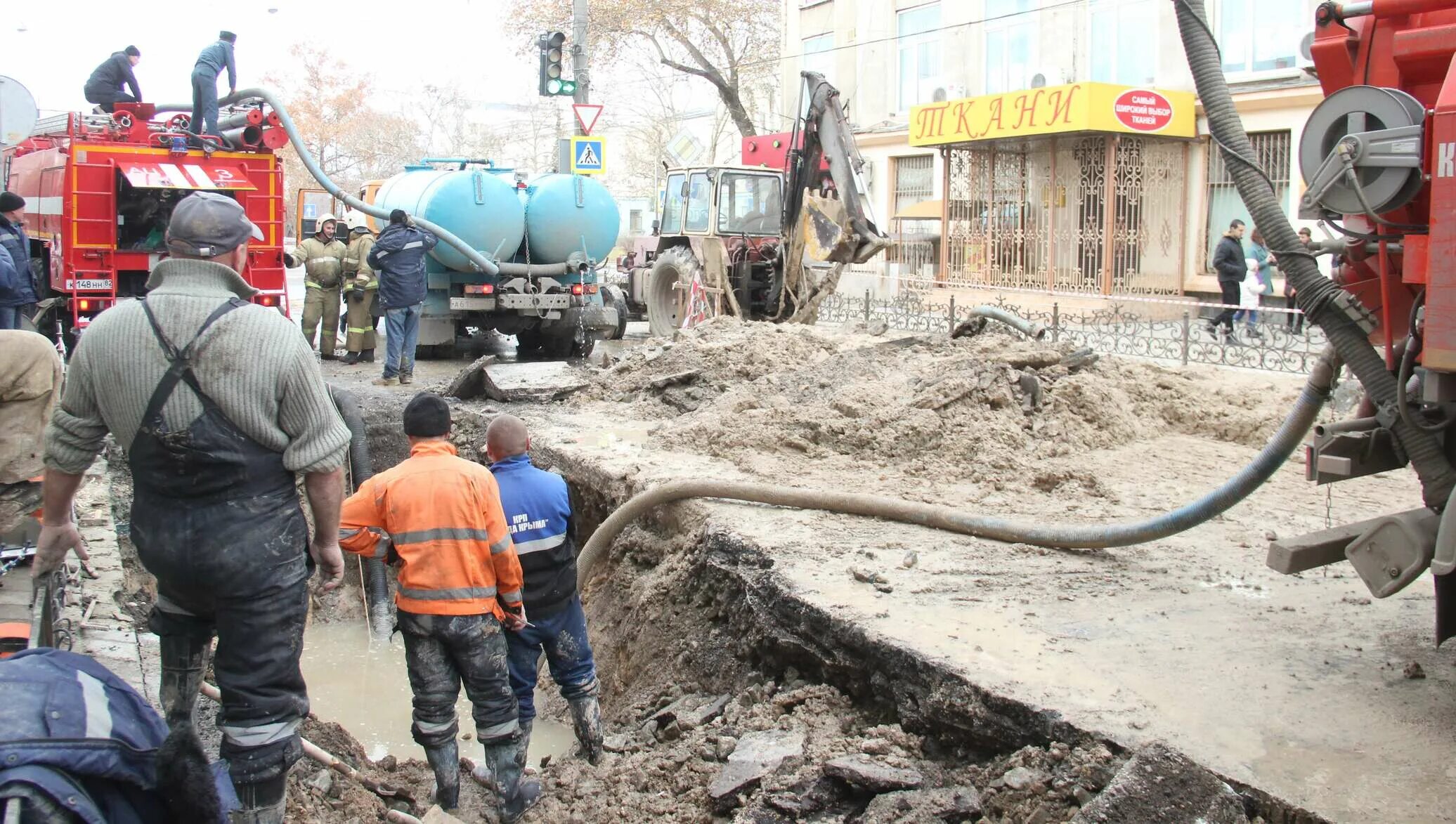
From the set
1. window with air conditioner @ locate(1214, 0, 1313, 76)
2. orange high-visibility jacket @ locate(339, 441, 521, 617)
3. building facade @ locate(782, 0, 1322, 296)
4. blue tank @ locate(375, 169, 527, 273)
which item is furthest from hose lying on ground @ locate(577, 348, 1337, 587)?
window with air conditioner @ locate(1214, 0, 1313, 76)

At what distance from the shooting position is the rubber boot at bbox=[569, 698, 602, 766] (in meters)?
5.08

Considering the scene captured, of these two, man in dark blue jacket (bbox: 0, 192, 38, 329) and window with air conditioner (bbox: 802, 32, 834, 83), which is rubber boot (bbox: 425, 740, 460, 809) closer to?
man in dark blue jacket (bbox: 0, 192, 38, 329)

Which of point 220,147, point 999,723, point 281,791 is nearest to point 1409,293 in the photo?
point 999,723

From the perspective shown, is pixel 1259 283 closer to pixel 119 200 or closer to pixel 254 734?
pixel 119 200

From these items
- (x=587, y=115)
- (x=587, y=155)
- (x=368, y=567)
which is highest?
(x=587, y=115)

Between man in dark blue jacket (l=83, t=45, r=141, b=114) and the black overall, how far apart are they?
1042 centimetres

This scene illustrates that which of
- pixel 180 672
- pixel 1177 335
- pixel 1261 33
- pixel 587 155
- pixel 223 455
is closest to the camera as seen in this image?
pixel 223 455

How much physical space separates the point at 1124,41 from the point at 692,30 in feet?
43.8

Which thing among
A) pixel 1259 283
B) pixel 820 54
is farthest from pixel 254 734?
pixel 820 54

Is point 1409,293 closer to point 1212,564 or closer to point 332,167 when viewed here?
point 1212,564

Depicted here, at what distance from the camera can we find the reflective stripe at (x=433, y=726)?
4.55 meters

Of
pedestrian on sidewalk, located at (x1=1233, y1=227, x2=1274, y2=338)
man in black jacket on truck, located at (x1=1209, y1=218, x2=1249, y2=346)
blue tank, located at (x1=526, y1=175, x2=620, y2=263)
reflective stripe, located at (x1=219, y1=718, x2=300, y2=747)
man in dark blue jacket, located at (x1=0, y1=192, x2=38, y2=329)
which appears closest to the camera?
reflective stripe, located at (x1=219, y1=718, x2=300, y2=747)

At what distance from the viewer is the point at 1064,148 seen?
22250 mm

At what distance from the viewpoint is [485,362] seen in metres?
11.5
